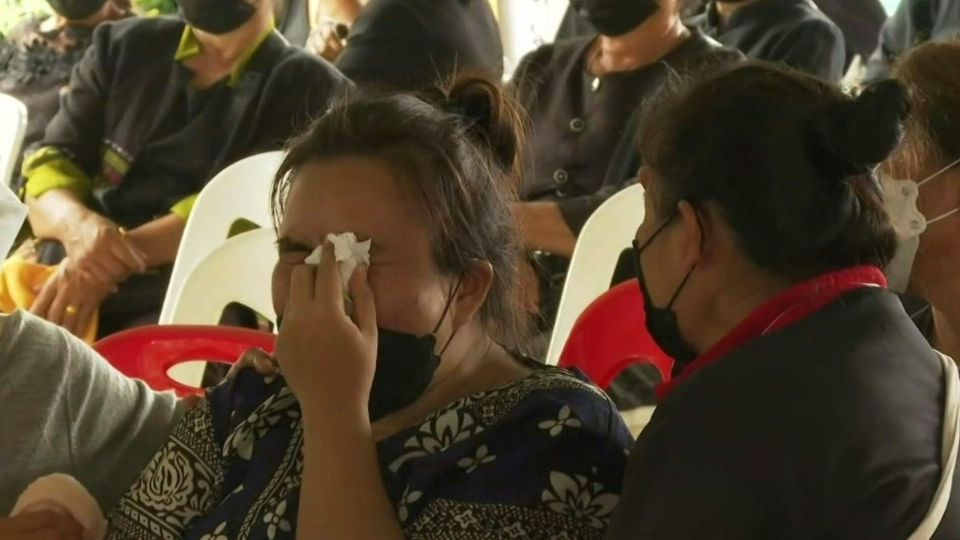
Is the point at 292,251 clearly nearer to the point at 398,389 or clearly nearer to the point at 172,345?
the point at 398,389

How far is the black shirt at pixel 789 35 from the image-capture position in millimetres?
2354

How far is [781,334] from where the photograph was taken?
0.85 m

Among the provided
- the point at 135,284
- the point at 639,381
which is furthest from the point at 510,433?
the point at 135,284

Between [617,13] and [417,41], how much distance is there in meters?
0.53

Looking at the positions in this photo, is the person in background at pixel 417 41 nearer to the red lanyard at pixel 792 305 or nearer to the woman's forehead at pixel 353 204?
the woman's forehead at pixel 353 204

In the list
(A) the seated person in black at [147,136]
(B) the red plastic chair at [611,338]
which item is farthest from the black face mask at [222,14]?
(B) the red plastic chair at [611,338]

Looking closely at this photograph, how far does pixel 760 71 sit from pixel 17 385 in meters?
0.81

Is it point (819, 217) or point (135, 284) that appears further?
point (135, 284)

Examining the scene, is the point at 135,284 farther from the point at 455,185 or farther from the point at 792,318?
the point at 792,318

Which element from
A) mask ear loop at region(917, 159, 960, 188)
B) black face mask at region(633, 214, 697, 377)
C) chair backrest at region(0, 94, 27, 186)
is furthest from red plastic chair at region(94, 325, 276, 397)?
chair backrest at region(0, 94, 27, 186)

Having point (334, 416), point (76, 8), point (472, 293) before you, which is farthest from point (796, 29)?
point (76, 8)

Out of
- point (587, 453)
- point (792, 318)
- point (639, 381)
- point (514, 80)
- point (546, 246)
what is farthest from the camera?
point (514, 80)

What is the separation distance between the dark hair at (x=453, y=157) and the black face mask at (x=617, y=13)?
1.17m

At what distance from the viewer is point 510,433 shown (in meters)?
1.01
